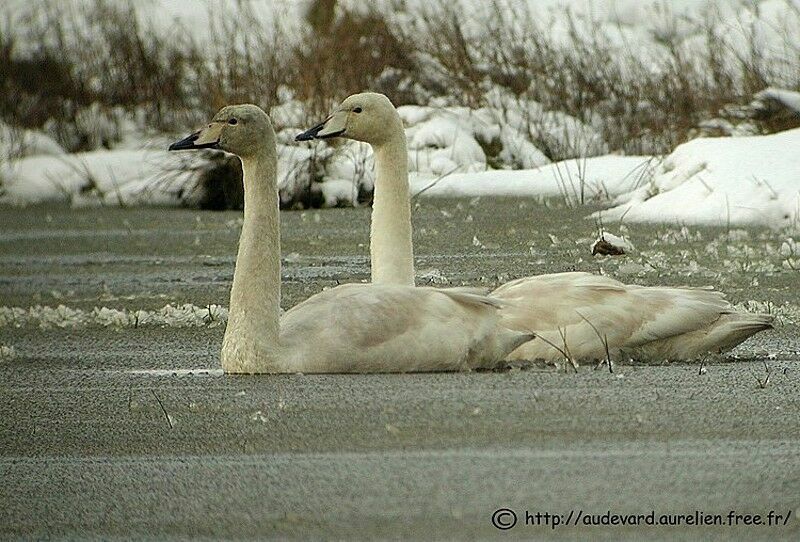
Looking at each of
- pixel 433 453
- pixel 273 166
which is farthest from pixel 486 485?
pixel 273 166

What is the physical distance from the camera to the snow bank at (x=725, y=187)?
12.8 meters

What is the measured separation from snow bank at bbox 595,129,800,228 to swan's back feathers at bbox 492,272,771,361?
500 centimetres

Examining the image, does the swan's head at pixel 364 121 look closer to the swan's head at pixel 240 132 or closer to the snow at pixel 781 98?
the swan's head at pixel 240 132

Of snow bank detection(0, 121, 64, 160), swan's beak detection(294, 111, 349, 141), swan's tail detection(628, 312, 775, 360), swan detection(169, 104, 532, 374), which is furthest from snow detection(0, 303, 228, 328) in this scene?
snow bank detection(0, 121, 64, 160)

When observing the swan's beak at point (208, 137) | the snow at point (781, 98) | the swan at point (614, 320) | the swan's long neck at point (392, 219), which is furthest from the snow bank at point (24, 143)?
the swan at point (614, 320)

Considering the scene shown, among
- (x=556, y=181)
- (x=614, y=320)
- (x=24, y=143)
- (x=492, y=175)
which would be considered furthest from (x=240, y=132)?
(x=24, y=143)

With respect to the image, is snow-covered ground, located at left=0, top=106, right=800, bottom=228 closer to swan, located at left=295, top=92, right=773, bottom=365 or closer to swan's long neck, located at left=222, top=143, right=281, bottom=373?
swan, located at left=295, top=92, right=773, bottom=365

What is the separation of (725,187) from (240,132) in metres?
6.82

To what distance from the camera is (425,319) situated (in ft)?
22.3

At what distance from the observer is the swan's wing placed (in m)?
6.75

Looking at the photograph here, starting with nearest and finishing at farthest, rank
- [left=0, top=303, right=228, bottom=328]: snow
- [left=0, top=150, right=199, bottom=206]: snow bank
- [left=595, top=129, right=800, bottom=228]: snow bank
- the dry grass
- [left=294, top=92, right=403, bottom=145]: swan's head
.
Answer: [left=294, top=92, right=403, bottom=145]: swan's head → [left=0, top=303, right=228, bottom=328]: snow → [left=595, top=129, right=800, bottom=228]: snow bank → [left=0, top=150, right=199, bottom=206]: snow bank → the dry grass

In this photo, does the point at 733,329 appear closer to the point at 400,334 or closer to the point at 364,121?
the point at 400,334

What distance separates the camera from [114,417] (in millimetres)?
6031

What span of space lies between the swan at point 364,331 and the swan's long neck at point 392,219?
884 millimetres
